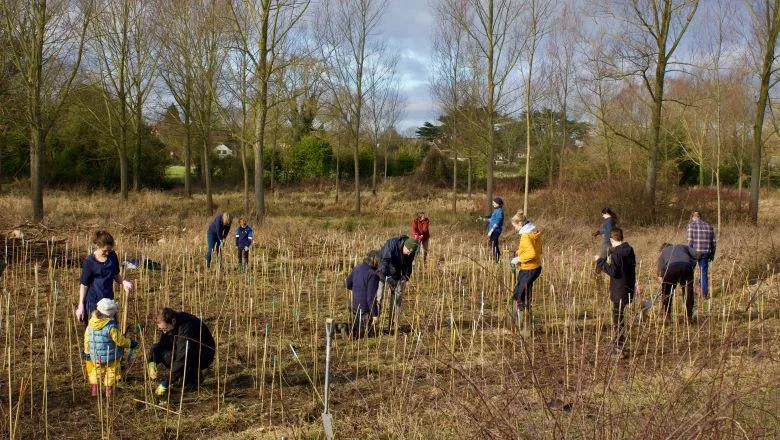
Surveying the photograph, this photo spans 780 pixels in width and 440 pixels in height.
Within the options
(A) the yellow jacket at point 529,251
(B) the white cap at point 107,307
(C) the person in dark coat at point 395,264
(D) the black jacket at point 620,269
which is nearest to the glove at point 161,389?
(B) the white cap at point 107,307

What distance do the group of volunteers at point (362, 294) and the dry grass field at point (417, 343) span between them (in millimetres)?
195

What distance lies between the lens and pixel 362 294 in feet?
19.1

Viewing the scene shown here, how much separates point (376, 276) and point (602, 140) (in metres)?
21.8

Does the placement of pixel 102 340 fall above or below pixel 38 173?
below

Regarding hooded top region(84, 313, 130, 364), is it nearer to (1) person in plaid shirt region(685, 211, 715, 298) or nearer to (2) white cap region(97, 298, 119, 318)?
(2) white cap region(97, 298, 119, 318)

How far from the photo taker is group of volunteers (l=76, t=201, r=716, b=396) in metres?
4.20

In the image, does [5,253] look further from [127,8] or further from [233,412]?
[127,8]

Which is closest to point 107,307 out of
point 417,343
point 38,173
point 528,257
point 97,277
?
point 97,277

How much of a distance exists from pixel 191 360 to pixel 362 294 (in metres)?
1.83

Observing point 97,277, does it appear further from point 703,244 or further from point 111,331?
point 703,244

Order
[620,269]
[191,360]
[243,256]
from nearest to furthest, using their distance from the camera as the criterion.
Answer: [191,360]
[620,269]
[243,256]

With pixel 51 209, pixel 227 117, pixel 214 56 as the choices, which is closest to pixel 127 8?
pixel 214 56

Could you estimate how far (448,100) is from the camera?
21.3m

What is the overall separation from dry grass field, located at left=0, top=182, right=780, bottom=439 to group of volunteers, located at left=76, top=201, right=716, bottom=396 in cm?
19
